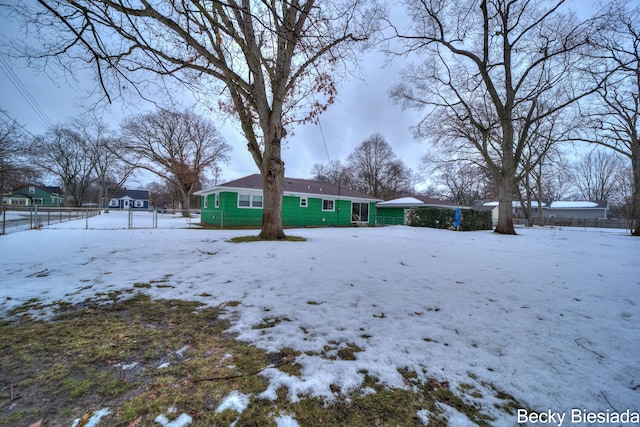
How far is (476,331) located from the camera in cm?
237

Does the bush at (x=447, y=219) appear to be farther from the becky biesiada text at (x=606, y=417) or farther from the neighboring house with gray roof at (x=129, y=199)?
the neighboring house with gray roof at (x=129, y=199)

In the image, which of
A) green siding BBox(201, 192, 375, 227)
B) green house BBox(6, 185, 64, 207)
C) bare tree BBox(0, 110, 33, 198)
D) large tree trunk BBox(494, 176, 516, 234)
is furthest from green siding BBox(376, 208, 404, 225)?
green house BBox(6, 185, 64, 207)

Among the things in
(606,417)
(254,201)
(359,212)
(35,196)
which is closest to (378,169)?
(359,212)

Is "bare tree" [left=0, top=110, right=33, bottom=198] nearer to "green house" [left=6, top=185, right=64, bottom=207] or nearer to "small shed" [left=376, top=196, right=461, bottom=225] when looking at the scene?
"small shed" [left=376, top=196, right=461, bottom=225]

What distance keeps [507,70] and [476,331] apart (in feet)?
54.2

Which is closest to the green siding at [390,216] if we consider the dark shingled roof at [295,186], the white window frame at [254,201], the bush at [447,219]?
the bush at [447,219]

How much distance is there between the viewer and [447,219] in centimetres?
1819

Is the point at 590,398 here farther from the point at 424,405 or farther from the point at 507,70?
the point at 507,70

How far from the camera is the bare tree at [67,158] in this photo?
1173 inches

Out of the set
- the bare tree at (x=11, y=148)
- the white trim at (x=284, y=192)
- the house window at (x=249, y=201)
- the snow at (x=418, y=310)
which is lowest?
the snow at (x=418, y=310)

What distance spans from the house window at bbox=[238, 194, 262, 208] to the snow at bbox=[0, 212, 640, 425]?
389 inches

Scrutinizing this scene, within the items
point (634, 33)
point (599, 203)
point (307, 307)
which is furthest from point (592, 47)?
point (599, 203)

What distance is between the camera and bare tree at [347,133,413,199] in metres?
35.5

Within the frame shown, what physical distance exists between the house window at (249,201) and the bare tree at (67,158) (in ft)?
95.4
